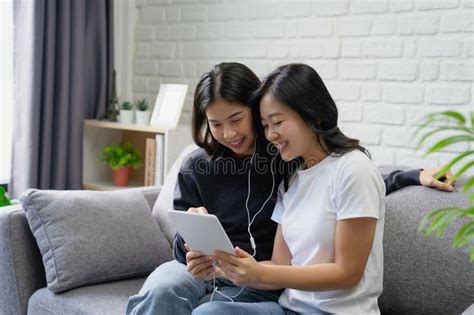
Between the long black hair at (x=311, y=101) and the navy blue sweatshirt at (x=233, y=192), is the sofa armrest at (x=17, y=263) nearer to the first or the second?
the navy blue sweatshirt at (x=233, y=192)

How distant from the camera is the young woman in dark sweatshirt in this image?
177cm

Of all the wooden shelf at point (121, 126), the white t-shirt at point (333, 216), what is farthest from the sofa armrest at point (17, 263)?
the wooden shelf at point (121, 126)

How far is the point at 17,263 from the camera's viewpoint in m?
2.14

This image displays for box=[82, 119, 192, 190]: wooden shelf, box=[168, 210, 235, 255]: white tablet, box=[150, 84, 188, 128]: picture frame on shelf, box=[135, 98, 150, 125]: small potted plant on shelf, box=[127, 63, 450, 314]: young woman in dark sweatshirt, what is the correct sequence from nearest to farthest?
box=[168, 210, 235, 255]: white tablet
box=[127, 63, 450, 314]: young woman in dark sweatshirt
box=[150, 84, 188, 128]: picture frame on shelf
box=[135, 98, 150, 125]: small potted plant on shelf
box=[82, 119, 192, 190]: wooden shelf

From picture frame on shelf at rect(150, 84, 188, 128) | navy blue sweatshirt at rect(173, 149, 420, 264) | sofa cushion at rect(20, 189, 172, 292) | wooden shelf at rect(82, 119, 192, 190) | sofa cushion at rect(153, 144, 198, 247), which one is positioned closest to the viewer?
navy blue sweatshirt at rect(173, 149, 420, 264)

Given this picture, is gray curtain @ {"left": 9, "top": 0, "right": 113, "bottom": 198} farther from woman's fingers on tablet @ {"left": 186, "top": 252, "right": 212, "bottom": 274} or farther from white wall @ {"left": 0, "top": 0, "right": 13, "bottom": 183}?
woman's fingers on tablet @ {"left": 186, "top": 252, "right": 212, "bottom": 274}

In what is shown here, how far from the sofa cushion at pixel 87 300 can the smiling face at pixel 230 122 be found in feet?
1.98

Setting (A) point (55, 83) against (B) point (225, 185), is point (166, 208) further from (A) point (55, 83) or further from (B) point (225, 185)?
(A) point (55, 83)

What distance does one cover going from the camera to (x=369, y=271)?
1636 mm

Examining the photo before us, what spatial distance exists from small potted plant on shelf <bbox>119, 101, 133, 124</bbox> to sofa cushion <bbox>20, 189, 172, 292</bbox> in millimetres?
1041

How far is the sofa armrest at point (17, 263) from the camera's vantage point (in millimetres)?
2137

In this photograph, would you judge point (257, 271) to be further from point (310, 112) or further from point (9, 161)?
point (9, 161)

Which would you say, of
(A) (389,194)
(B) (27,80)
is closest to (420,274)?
(A) (389,194)

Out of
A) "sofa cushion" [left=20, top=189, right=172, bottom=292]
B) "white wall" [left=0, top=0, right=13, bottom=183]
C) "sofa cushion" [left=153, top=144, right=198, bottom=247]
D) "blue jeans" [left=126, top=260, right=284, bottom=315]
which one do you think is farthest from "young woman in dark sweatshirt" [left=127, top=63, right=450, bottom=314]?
"white wall" [left=0, top=0, right=13, bottom=183]
